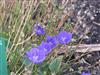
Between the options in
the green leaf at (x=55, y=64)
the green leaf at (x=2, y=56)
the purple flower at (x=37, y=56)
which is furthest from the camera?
the green leaf at (x=55, y=64)

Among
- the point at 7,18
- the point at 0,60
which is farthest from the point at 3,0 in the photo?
the point at 0,60

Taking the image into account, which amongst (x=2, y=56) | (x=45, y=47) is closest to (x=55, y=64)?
(x=45, y=47)

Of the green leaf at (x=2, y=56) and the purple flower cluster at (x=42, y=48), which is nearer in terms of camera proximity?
the green leaf at (x=2, y=56)

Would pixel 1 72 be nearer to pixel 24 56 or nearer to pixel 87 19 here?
pixel 24 56

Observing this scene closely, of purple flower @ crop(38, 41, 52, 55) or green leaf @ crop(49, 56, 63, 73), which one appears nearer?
purple flower @ crop(38, 41, 52, 55)

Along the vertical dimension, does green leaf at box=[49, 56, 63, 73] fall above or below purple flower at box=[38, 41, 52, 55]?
below

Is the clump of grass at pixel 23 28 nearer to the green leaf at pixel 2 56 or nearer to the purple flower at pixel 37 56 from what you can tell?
the purple flower at pixel 37 56

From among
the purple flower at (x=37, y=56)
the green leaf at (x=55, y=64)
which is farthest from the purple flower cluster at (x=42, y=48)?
the green leaf at (x=55, y=64)

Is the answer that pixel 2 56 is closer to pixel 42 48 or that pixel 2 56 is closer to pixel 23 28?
pixel 42 48

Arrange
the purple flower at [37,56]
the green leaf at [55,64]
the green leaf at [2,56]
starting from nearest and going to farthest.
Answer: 1. the green leaf at [2,56]
2. the purple flower at [37,56]
3. the green leaf at [55,64]

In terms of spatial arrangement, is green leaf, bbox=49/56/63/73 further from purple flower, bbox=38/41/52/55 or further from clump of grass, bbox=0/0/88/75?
purple flower, bbox=38/41/52/55

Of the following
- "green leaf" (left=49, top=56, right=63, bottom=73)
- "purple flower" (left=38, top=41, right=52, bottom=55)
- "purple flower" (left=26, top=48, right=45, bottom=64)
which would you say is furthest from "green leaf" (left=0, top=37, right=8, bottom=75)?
"green leaf" (left=49, top=56, right=63, bottom=73)

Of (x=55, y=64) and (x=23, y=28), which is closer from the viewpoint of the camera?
(x=55, y=64)
